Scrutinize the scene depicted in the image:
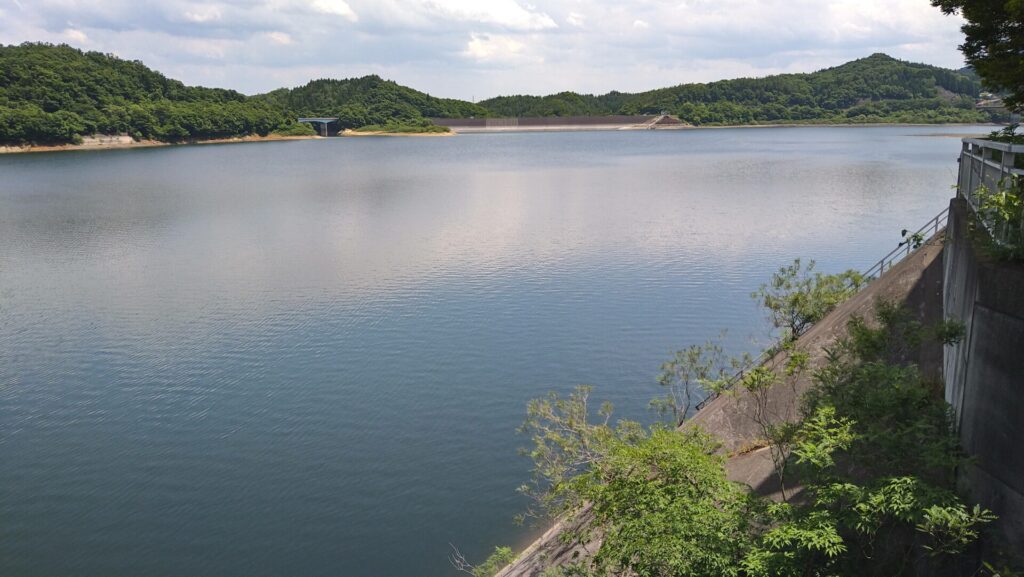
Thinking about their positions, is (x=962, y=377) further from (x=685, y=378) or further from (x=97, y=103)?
(x=97, y=103)

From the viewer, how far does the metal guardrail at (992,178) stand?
1141cm

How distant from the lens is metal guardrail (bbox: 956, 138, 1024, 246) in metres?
11.4

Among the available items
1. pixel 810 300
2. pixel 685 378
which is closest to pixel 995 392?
pixel 685 378

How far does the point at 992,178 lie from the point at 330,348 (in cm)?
2310

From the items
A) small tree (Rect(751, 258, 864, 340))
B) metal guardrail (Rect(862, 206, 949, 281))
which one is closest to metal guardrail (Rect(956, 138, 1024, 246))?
metal guardrail (Rect(862, 206, 949, 281))

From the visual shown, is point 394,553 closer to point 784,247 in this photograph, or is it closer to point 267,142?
point 784,247

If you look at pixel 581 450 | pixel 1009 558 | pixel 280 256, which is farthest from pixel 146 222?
pixel 1009 558

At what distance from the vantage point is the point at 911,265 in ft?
64.0

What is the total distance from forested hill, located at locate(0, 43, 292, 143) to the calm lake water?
291ft

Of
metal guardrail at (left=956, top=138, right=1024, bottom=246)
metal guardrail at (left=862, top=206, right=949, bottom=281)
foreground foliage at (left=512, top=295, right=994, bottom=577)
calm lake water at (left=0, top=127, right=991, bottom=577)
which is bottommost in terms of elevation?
calm lake water at (left=0, top=127, right=991, bottom=577)

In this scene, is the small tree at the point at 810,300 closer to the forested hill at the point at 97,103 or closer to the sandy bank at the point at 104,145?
the forested hill at the point at 97,103

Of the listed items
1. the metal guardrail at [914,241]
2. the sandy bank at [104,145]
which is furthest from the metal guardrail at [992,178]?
the sandy bank at [104,145]

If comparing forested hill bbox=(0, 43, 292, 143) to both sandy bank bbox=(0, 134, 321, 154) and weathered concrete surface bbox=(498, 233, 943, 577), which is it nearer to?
sandy bank bbox=(0, 134, 321, 154)

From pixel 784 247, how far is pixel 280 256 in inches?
1185
